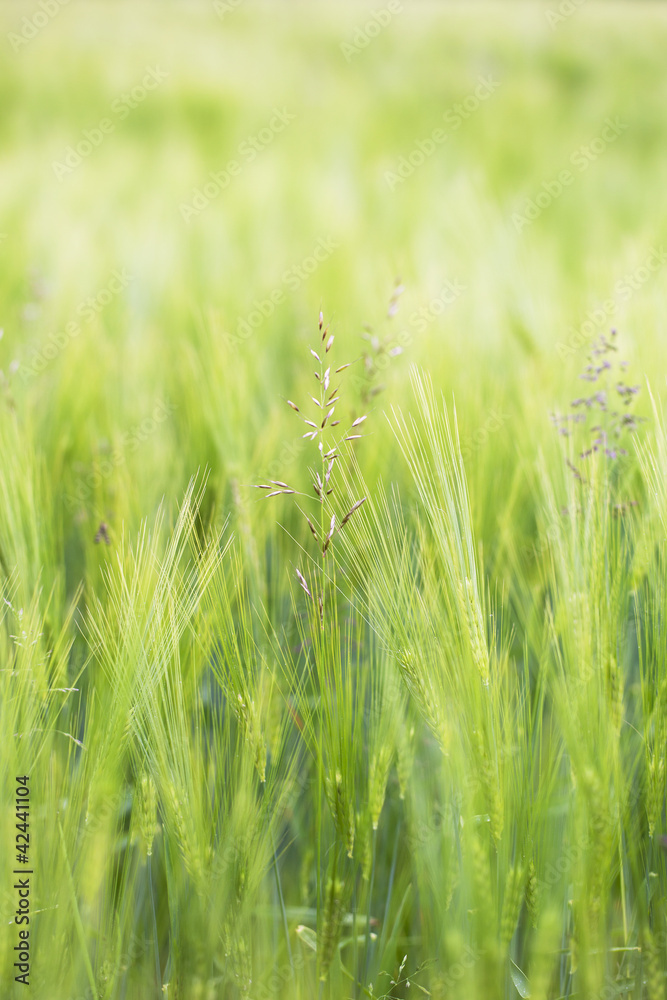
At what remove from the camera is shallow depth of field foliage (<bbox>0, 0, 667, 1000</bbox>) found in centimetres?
41

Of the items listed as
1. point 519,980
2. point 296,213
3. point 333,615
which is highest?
point 296,213

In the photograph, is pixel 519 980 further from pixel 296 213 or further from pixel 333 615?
pixel 296 213

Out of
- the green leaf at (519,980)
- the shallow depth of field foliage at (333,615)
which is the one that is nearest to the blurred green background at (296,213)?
the shallow depth of field foliage at (333,615)

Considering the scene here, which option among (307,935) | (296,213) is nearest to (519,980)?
(307,935)

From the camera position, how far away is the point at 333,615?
400 mm

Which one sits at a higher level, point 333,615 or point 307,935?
point 333,615

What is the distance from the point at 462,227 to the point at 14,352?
1050 millimetres

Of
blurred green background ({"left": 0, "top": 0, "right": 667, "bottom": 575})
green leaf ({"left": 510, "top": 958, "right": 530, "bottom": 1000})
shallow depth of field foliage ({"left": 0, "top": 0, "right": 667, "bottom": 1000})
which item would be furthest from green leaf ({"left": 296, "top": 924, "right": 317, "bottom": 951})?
blurred green background ({"left": 0, "top": 0, "right": 667, "bottom": 575})

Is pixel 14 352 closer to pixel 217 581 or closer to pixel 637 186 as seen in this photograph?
pixel 217 581

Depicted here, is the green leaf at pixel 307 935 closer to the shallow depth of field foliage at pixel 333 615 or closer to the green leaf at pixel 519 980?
the shallow depth of field foliage at pixel 333 615

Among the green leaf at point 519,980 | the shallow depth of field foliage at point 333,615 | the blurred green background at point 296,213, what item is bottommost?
the green leaf at point 519,980

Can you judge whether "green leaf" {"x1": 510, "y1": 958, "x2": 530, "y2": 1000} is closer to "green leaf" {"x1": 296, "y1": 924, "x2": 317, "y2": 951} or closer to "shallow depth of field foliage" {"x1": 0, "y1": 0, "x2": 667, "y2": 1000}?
"shallow depth of field foliage" {"x1": 0, "y1": 0, "x2": 667, "y2": 1000}

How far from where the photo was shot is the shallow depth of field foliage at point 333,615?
41cm

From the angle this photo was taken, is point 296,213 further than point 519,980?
Yes
